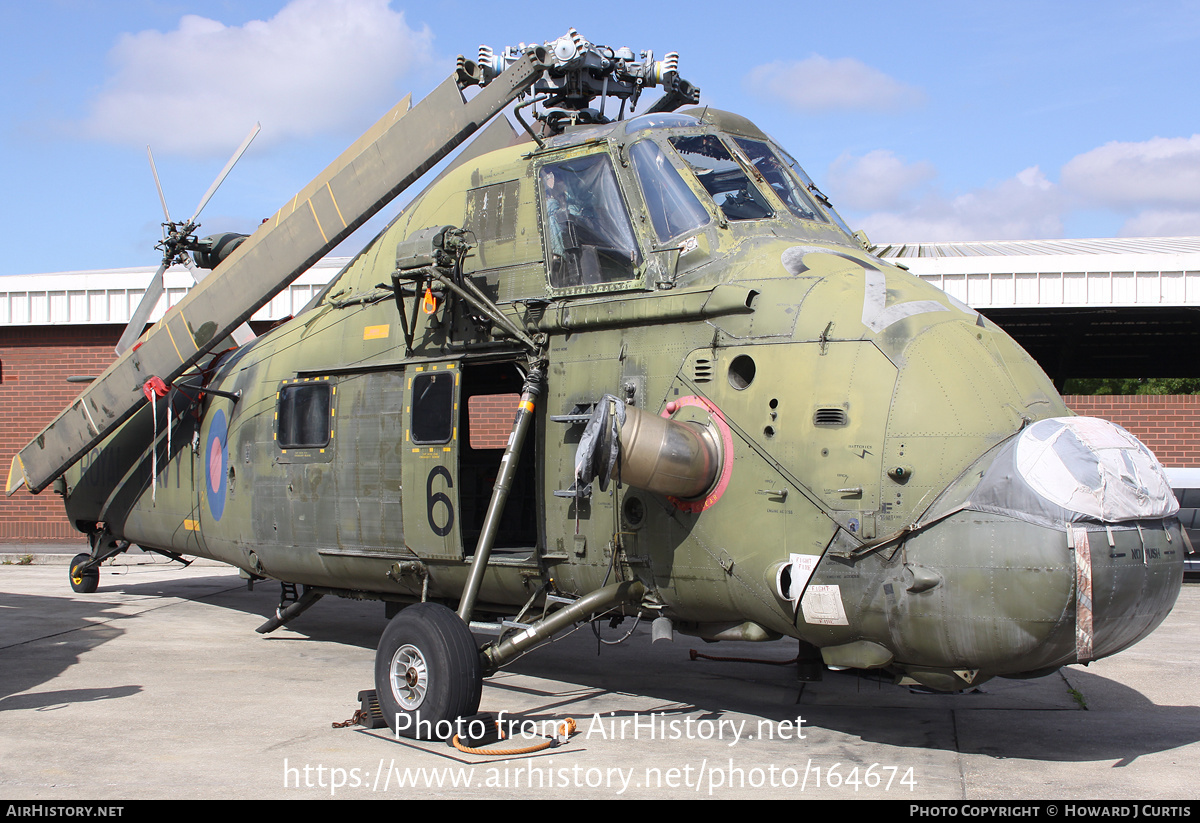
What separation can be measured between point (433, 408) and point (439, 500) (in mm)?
777

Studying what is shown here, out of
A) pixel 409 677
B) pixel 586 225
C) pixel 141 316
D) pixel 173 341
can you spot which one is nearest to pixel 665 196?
pixel 586 225

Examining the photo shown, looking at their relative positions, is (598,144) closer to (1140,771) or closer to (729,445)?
(729,445)

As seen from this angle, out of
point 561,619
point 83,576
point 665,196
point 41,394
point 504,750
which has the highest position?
point 665,196

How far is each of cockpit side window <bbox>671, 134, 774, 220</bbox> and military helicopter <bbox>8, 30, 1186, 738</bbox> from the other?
0.08ft

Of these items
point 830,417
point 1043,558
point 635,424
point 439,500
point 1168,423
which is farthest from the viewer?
point 1168,423

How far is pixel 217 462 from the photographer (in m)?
11.0

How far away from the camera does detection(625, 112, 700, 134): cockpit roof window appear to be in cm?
787

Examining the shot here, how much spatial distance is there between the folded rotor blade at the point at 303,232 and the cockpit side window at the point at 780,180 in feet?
6.30

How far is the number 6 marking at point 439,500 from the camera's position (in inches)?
333

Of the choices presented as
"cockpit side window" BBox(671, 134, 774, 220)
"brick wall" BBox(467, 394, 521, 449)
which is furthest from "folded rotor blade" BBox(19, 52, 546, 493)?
"brick wall" BBox(467, 394, 521, 449)

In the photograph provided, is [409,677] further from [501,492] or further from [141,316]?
[141,316]

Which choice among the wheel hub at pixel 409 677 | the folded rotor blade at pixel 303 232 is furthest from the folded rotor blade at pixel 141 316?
the wheel hub at pixel 409 677

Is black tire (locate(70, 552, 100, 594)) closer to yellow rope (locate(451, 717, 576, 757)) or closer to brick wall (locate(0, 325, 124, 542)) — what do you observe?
brick wall (locate(0, 325, 124, 542))

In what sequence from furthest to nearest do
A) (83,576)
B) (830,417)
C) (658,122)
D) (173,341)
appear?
(83,576) → (173,341) → (658,122) → (830,417)
